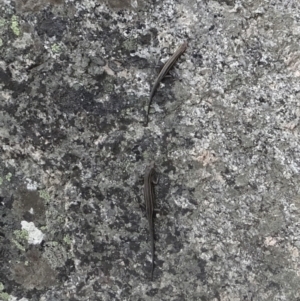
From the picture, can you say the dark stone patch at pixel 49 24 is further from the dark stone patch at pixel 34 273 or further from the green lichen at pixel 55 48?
the dark stone patch at pixel 34 273

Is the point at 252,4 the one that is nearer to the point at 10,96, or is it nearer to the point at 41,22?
the point at 41,22

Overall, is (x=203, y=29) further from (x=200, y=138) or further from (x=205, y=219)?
(x=205, y=219)

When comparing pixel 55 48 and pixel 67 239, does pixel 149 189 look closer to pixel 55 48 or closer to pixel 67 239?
pixel 67 239

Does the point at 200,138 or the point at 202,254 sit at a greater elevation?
the point at 200,138

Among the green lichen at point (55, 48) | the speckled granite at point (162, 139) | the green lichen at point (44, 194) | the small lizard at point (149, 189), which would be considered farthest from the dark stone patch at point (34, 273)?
the green lichen at point (55, 48)

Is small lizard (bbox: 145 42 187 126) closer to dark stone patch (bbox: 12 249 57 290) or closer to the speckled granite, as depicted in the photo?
the speckled granite

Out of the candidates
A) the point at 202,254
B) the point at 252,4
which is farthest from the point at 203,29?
the point at 202,254

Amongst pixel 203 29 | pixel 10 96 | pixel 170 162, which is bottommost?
pixel 170 162

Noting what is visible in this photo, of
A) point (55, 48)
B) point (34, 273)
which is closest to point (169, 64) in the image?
point (55, 48)
